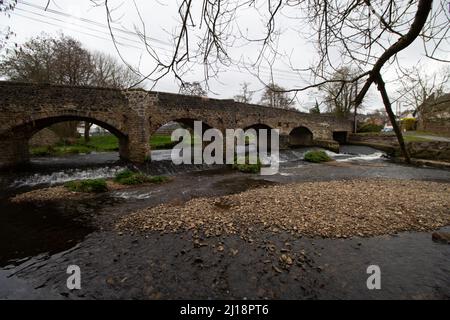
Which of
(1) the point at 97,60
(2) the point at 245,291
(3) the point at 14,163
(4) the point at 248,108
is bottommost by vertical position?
(2) the point at 245,291

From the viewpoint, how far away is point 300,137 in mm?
28844

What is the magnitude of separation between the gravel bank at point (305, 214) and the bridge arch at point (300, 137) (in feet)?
65.6

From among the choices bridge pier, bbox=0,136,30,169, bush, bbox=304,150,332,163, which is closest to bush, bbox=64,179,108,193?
bridge pier, bbox=0,136,30,169

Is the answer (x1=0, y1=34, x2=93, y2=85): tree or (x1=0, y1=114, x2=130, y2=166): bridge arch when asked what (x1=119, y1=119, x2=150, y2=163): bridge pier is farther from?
(x1=0, y1=34, x2=93, y2=85): tree

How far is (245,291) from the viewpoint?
338 cm

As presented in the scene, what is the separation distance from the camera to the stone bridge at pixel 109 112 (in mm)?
10742

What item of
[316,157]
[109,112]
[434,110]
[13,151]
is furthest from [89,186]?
[316,157]

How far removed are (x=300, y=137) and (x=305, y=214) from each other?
24.3 metres

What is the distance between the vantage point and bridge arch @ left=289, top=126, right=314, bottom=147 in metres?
27.7

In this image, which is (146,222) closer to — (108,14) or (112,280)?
(112,280)

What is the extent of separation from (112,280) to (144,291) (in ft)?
2.00

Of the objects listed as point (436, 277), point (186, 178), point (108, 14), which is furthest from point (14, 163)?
point (436, 277)

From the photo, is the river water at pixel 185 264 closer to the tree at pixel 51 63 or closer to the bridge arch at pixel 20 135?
the bridge arch at pixel 20 135

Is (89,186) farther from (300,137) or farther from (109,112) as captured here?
(300,137)
